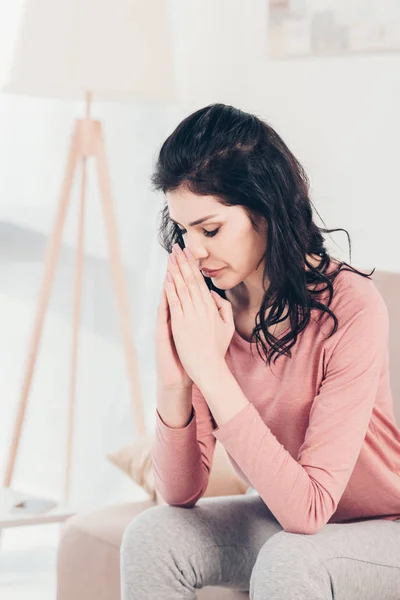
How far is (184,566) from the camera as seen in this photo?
138 cm

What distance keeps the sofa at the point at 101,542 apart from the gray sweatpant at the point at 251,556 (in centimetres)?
33

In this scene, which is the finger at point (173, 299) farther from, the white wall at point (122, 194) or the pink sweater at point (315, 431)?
the white wall at point (122, 194)

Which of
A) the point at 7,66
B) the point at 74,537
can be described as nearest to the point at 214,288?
the point at 74,537

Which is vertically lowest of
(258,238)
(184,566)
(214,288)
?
(184,566)

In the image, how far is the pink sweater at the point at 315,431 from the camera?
132 cm

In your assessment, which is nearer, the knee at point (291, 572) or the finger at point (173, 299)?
the knee at point (291, 572)

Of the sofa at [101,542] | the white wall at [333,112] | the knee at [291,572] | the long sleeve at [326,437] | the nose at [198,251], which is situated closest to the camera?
the knee at [291,572]

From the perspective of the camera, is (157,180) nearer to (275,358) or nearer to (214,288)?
(214,288)

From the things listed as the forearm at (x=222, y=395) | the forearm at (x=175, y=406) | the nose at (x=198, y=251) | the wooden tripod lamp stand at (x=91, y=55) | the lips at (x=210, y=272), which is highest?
the wooden tripod lamp stand at (x=91, y=55)

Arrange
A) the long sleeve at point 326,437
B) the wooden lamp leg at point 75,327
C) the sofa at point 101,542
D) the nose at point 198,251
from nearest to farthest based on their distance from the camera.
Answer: the long sleeve at point 326,437 → the nose at point 198,251 → the sofa at point 101,542 → the wooden lamp leg at point 75,327

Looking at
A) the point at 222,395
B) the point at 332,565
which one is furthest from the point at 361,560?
the point at 222,395

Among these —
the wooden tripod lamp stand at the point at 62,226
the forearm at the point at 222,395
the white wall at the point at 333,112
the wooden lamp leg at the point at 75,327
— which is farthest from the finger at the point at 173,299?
the wooden lamp leg at the point at 75,327

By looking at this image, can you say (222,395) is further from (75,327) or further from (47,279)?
(75,327)

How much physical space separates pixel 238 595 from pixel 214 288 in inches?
20.4
